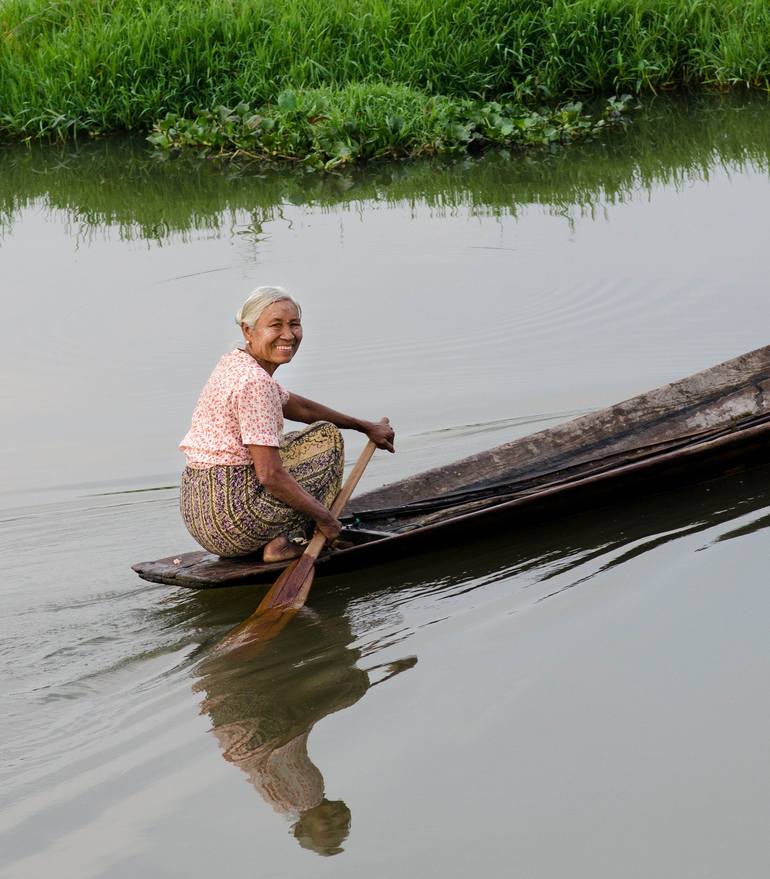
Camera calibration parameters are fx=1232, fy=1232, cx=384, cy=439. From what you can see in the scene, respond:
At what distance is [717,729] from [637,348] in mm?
2938

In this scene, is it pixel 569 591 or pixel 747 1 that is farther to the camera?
pixel 747 1

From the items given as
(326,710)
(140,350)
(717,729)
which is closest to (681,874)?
(717,729)

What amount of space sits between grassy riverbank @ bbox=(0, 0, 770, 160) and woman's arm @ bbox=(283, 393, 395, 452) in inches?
225

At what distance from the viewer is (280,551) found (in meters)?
3.78

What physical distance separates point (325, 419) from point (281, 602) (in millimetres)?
729

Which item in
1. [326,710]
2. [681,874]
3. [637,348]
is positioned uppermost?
[637,348]

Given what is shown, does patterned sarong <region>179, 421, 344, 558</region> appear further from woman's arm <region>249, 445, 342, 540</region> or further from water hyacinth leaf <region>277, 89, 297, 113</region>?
water hyacinth leaf <region>277, 89, 297, 113</region>

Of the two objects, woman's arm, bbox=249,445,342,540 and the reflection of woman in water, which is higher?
woman's arm, bbox=249,445,342,540

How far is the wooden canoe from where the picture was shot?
3.87 meters

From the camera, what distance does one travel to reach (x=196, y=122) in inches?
362

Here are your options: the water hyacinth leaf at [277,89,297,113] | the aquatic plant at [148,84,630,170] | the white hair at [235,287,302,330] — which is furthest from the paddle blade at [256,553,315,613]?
the water hyacinth leaf at [277,89,297,113]

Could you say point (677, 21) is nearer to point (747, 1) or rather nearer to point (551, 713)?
point (747, 1)

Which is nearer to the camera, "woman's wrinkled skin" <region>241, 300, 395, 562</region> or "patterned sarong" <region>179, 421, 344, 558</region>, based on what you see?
"woman's wrinkled skin" <region>241, 300, 395, 562</region>

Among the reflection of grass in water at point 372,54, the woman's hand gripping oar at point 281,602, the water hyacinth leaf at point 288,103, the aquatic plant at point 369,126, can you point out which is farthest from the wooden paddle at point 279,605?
the reflection of grass in water at point 372,54
